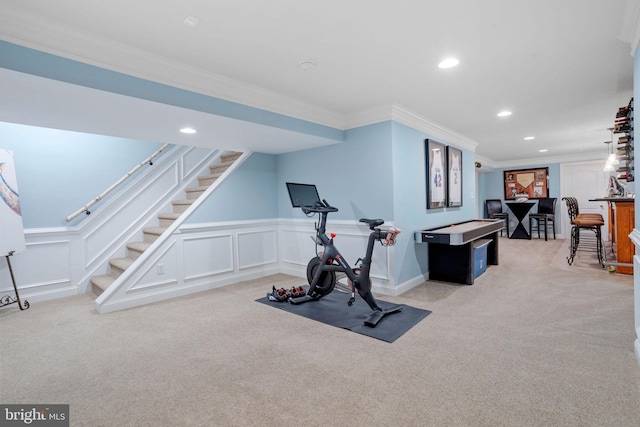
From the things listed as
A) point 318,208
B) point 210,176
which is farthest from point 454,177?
point 210,176

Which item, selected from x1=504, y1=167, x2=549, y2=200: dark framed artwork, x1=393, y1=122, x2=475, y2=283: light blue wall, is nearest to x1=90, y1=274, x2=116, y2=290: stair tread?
x1=393, y1=122, x2=475, y2=283: light blue wall

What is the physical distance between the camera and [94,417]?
1741 millimetres

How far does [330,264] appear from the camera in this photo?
353 centimetres

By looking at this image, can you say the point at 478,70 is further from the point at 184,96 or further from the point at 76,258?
the point at 76,258

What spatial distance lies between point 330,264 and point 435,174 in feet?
7.57

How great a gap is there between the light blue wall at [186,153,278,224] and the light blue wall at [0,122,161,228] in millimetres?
1464

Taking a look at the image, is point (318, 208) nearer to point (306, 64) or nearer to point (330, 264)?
point (330, 264)

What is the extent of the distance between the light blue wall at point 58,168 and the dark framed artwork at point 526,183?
969 centimetres

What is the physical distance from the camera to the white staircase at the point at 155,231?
159 inches

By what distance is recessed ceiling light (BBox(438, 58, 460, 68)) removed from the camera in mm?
2664

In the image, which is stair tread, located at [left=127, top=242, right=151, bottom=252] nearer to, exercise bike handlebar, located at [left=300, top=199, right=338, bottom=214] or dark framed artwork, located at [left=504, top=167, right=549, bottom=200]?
exercise bike handlebar, located at [left=300, top=199, right=338, bottom=214]

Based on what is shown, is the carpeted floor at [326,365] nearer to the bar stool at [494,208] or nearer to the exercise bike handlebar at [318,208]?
the exercise bike handlebar at [318,208]

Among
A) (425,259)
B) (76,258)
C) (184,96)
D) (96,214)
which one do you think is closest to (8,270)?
(76,258)

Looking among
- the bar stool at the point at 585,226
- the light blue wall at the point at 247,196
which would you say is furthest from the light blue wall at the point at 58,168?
the bar stool at the point at 585,226
